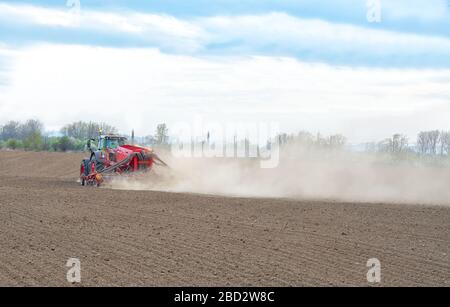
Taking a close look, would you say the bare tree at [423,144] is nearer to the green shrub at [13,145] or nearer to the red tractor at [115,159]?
the red tractor at [115,159]

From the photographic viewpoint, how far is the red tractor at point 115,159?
33.1m

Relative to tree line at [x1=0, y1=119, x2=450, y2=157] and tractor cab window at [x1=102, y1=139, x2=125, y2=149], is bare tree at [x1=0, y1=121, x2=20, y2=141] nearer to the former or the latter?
tree line at [x1=0, y1=119, x2=450, y2=157]

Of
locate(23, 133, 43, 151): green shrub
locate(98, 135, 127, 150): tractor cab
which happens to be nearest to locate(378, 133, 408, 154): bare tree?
locate(98, 135, 127, 150): tractor cab

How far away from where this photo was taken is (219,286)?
10.9 meters

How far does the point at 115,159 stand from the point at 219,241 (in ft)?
63.4

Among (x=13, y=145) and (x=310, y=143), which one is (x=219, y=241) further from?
(x=13, y=145)

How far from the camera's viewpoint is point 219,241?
51.7 ft

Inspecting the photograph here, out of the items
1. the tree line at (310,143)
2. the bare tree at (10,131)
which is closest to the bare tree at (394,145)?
the tree line at (310,143)

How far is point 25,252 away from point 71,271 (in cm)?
268

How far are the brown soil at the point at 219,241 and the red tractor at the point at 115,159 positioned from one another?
22.0 ft

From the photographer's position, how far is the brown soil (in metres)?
11.8

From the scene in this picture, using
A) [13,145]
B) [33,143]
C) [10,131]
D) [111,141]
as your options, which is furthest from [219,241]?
[10,131]
